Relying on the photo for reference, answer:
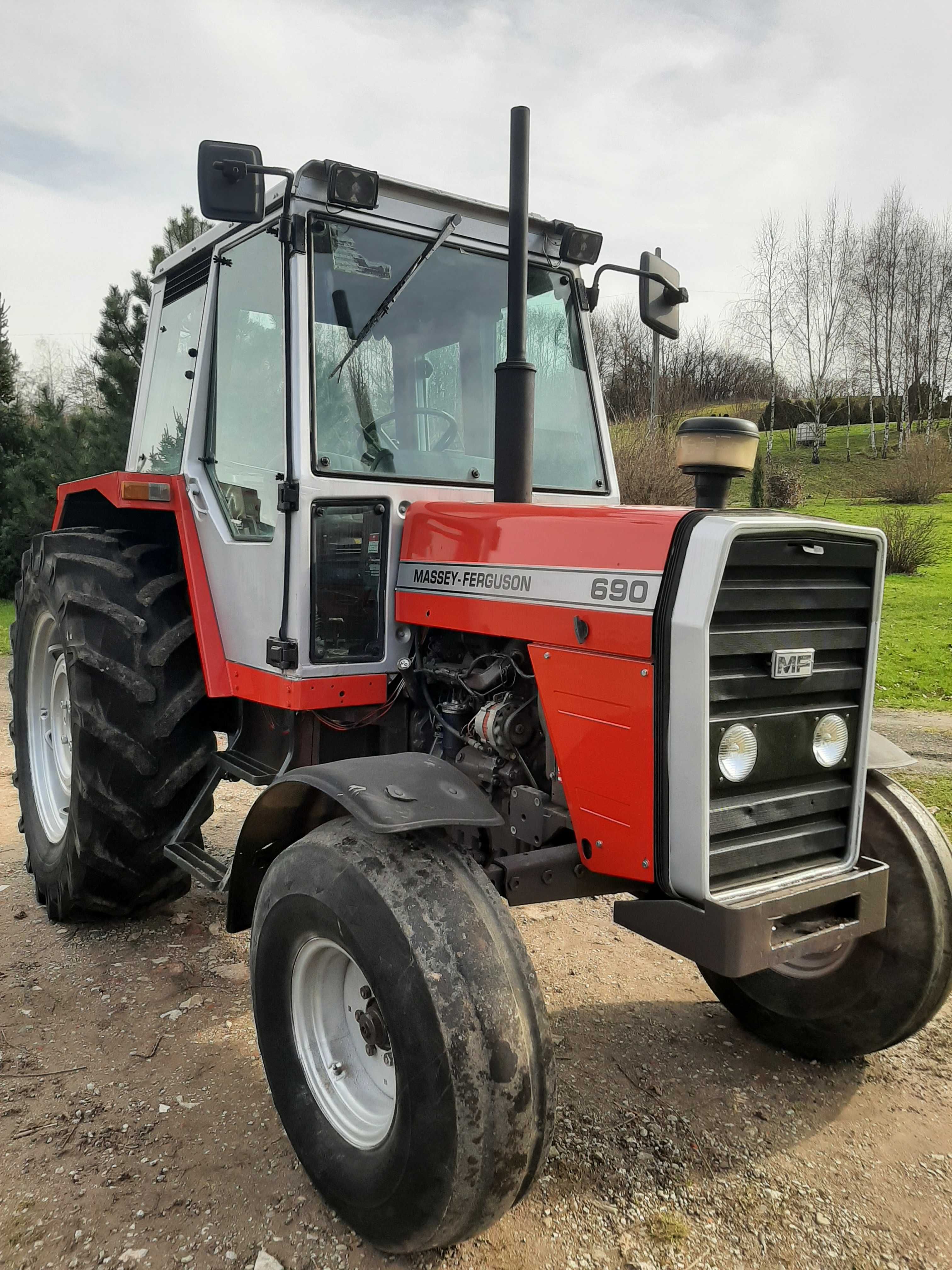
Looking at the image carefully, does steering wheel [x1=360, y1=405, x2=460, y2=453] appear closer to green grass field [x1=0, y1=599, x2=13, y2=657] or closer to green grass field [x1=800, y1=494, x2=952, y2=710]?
green grass field [x1=800, y1=494, x2=952, y2=710]

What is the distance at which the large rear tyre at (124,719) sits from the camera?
3.46 m

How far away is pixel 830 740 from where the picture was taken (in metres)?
2.43

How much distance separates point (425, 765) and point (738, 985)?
1482 mm

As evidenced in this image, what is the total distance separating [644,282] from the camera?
11.1 feet

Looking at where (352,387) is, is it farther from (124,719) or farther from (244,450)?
(124,719)

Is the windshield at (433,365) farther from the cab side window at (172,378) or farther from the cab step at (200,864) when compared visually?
the cab step at (200,864)

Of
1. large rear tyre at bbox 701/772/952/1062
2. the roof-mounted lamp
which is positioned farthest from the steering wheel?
large rear tyre at bbox 701/772/952/1062

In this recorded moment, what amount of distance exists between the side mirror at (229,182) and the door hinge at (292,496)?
759mm

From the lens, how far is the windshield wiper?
3041 mm

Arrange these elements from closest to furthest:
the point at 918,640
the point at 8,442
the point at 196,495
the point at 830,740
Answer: the point at 830,740 → the point at 196,495 → the point at 918,640 → the point at 8,442

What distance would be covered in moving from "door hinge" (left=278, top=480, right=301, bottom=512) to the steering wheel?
0.32 metres

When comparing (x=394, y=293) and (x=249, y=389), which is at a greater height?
(x=394, y=293)

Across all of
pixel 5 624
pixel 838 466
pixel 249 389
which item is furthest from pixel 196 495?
pixel 838 466

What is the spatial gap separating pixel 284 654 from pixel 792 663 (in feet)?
5.23
